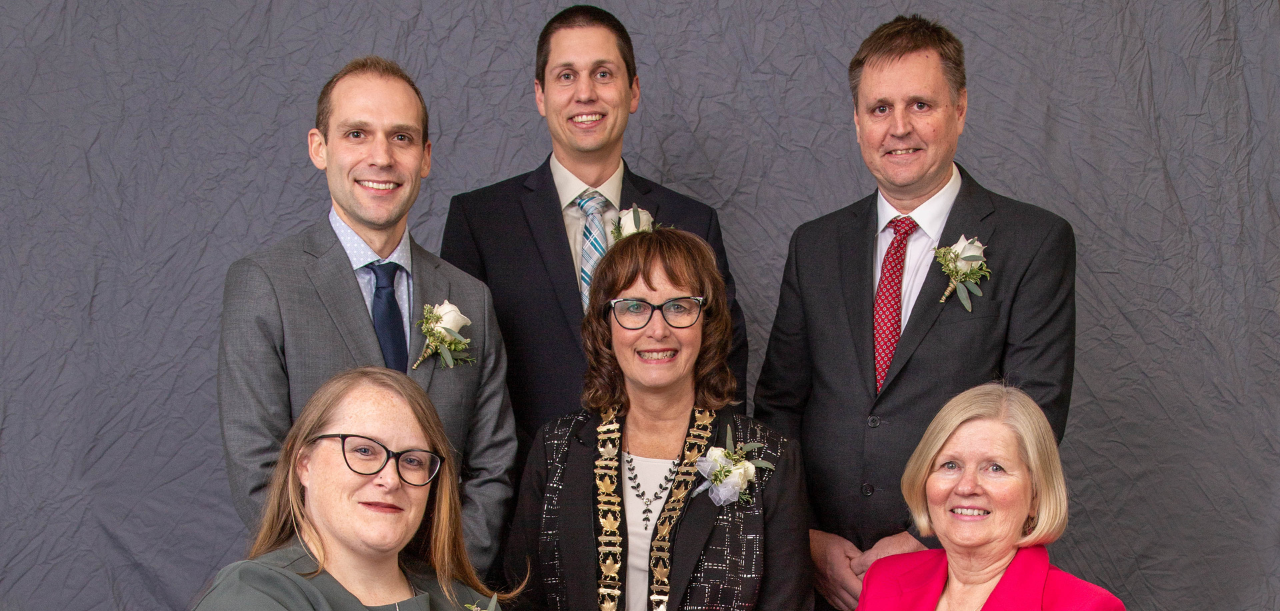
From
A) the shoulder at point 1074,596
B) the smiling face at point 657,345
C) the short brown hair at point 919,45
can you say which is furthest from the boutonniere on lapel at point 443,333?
the shoulder at point 1074,596

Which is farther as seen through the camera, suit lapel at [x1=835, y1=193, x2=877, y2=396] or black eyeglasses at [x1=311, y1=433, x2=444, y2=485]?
suit lapel at [x1=835, y1=193, x2=877, y2=396]

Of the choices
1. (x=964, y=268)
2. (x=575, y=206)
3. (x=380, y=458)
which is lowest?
(x=380, y=458)

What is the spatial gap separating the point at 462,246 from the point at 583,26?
773 mm

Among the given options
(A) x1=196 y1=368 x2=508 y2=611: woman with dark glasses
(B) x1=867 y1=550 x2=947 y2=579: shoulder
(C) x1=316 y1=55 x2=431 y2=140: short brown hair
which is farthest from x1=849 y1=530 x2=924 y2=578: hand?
(C) x1=316 y1=55 x2=431 y2=140: short brown hair

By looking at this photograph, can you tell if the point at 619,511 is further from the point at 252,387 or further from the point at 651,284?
the point at 252,387

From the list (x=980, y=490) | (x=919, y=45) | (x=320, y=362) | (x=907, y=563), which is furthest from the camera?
(x=919, y=45)

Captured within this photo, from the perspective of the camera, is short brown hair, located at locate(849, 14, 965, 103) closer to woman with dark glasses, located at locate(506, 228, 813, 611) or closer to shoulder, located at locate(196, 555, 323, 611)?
woman with dark glasses, located at locate(506, 228, 813, 611)

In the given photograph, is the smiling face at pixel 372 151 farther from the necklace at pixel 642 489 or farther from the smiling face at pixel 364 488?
the necklace at pixel 642 489

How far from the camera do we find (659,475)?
2.84m

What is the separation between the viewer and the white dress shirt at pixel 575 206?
3.50 metres

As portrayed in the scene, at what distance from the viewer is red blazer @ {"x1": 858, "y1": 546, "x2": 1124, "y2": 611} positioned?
229 centimetres

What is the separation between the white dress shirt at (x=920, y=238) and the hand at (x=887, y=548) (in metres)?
0.57

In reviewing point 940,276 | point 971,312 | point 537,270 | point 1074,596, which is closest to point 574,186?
point 537,270

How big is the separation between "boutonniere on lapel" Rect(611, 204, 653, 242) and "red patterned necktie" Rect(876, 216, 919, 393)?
0.65 meters
